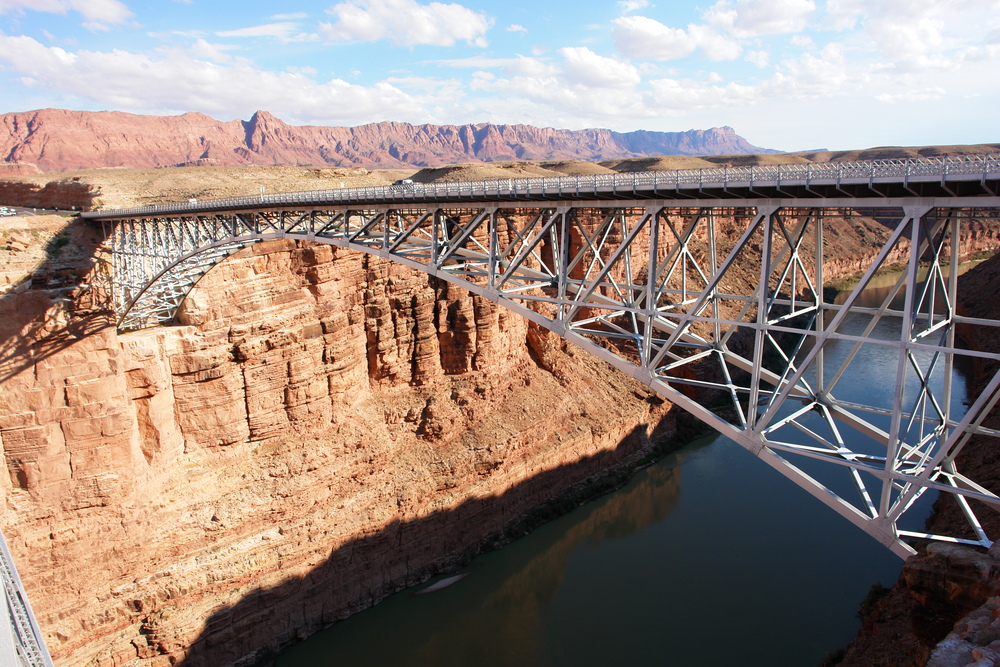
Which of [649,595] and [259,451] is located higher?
[259,451]

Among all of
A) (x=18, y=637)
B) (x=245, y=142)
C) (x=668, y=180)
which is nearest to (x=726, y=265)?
(x=668, y=180)

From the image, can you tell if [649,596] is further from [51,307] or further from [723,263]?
[51,307]

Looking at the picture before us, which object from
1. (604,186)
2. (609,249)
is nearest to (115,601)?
(604,186)

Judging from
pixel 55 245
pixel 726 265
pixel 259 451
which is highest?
pixel 726 265

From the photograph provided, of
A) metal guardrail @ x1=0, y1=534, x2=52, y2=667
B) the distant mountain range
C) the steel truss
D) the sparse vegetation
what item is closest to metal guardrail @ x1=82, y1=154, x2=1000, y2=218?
the steel truss

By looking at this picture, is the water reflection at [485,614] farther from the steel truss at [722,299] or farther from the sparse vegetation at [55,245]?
the sparse vegetation at [55,245]

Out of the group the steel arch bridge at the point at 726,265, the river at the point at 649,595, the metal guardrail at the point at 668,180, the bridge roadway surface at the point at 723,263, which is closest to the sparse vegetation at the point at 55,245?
the bridge roadway surface at the point at 723,263
